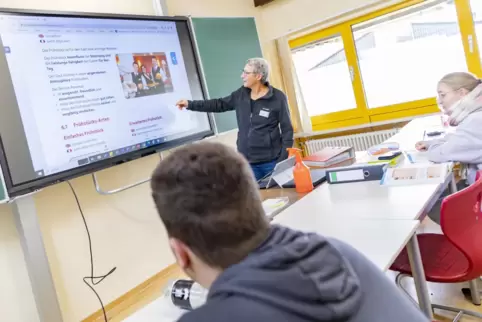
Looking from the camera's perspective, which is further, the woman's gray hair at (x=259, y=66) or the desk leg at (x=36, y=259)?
the woman's gray hair at (x=259, y=66)

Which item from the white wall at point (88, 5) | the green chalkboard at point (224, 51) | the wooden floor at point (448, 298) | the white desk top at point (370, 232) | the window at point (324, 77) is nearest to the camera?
the white desk top at point (370, 232)

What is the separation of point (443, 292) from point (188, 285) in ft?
5.83

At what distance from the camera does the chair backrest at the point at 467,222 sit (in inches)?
61.0

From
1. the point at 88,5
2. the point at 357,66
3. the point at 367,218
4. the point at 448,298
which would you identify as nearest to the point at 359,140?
the point at 357,66

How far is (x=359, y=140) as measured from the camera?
4.65 meters

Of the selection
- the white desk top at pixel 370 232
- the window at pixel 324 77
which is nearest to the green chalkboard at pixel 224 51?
the window at pixel 324 77

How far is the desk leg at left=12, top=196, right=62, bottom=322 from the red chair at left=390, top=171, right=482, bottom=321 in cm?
193

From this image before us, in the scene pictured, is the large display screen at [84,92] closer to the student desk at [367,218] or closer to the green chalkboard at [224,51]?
the green chalkboard at [224,51]

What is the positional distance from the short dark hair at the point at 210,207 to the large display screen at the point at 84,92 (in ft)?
6.02

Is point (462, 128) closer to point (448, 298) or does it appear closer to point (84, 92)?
point (448, 298)

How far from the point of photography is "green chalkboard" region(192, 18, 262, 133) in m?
3.77

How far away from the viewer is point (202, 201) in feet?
2.15

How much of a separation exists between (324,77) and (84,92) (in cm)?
317

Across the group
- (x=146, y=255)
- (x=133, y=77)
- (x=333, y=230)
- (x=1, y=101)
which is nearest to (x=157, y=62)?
(x=133, y=77)
